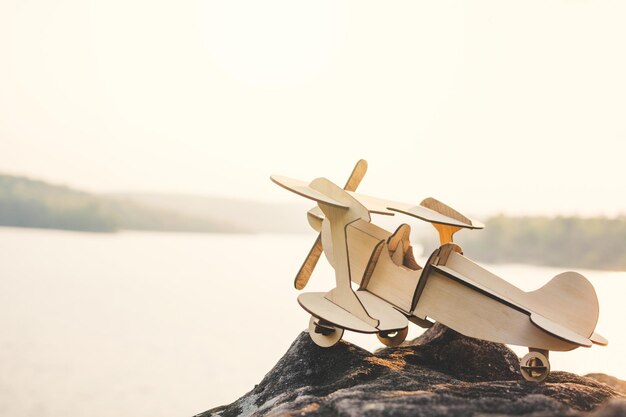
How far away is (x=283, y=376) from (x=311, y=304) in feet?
1.54

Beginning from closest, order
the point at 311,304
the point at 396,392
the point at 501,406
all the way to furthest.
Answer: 1. the point at 501,406
2. the point at 396,392
3. the point at 311,304

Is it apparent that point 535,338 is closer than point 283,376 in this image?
Yes

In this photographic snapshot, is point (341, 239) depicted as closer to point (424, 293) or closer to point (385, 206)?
point (385, 206)

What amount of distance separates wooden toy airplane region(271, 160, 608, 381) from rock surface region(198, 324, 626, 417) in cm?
19

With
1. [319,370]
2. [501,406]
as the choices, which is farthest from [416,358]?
[501,406]

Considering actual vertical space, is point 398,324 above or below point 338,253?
below

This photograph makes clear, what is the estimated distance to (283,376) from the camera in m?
3.94

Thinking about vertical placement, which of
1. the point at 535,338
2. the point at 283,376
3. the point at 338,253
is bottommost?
the point at 283,376

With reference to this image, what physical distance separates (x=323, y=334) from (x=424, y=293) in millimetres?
648

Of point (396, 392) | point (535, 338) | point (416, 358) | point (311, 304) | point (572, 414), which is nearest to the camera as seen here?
point (572, 414)

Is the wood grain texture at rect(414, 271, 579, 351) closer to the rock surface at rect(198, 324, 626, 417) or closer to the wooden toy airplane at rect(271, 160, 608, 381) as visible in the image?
the wooden toy airplane at rect(271, 160, 608, 381)

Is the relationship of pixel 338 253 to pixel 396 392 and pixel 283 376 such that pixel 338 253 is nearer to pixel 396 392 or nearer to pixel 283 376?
pixel 283 376

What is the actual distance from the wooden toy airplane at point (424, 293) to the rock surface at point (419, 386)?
186 mm

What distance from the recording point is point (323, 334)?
3.98 metres
